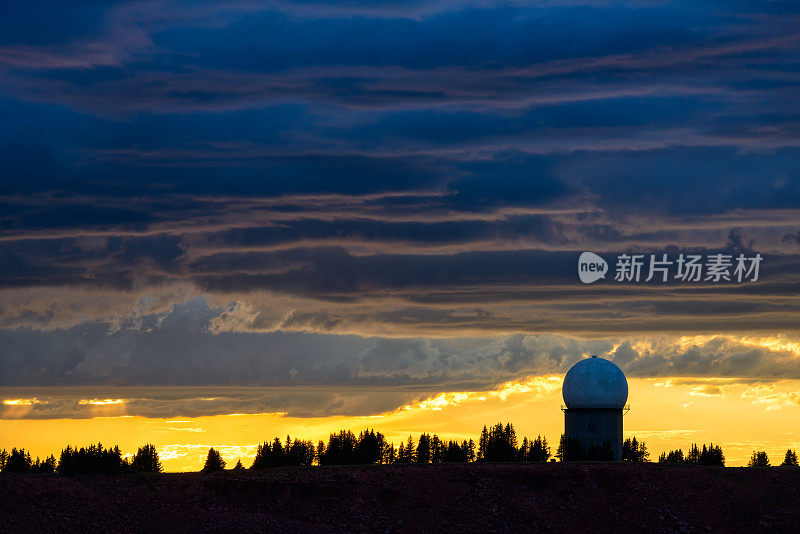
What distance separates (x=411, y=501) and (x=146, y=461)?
29.9 metres

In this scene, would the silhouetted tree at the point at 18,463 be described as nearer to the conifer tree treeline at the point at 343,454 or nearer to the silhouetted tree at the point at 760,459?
the conifer tree treeline at the point at 343,454

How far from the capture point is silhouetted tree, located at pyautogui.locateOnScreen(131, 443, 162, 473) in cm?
8981

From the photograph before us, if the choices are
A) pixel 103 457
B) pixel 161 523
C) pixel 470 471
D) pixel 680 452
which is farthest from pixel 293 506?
pixel 680 452

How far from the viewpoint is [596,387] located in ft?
320

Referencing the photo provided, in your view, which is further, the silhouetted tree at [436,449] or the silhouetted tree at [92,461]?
the silhouetted tree at [436,449]

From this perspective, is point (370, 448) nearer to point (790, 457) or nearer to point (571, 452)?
point (571, 452)

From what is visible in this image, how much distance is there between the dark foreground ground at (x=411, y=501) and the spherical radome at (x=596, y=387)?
15.4m

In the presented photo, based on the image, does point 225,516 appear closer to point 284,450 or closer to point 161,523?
point 161,523

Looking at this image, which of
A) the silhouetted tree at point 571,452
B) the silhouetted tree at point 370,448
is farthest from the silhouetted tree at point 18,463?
the silhouetted tree at point 571,452

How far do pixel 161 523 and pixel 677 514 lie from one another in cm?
3985

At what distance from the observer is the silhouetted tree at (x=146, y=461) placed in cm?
8981

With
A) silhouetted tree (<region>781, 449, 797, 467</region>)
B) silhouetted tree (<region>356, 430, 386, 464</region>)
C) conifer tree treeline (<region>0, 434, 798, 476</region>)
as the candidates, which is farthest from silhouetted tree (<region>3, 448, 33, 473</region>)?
silhouetted tree (<region>781, 449, 797, 467</region>)

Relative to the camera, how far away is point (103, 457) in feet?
279

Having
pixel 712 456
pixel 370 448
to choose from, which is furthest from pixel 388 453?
pixel 712 456
